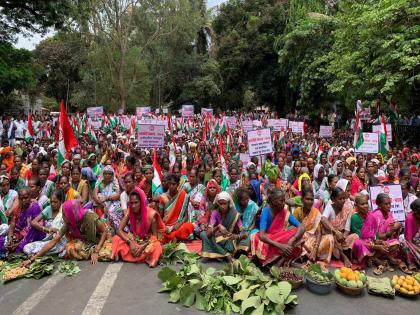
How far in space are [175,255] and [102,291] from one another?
1215 mm

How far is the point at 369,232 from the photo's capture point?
5.02m

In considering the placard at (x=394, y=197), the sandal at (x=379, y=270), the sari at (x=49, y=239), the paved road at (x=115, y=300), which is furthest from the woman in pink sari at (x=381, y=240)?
the sari at (x=49, y=239)

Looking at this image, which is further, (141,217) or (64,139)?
(64,139)

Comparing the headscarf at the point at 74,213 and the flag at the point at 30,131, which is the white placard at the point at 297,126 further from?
the headscarf at the point at 74,213

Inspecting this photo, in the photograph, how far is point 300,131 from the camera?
15.1 metres

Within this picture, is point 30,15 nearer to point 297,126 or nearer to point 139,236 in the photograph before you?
point 297,126

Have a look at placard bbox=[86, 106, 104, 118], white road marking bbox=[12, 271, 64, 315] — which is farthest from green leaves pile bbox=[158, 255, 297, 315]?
placard bbox=[86, 106, 104, 118]

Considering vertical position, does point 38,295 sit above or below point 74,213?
below

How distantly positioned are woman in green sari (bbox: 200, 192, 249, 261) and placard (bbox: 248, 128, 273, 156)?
3.73 m

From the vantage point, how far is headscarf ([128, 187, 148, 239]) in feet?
17.0

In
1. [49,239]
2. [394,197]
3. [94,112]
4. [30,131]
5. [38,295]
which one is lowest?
[38,295]

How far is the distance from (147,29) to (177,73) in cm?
557

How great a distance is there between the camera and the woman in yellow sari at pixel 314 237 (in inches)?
197

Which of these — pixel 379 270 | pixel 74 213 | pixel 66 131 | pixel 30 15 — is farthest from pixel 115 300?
pixel 30 15
